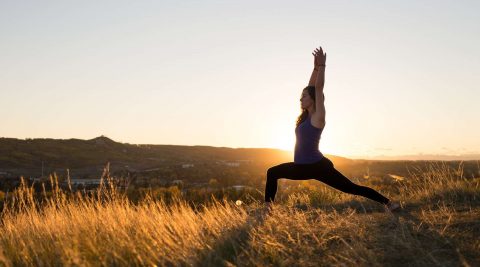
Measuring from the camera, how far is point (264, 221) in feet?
19.3

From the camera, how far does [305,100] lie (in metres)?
6.54

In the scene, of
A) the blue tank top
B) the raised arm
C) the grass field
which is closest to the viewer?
the grass field

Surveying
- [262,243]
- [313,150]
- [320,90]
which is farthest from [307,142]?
[262,243]

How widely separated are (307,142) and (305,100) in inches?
21.4

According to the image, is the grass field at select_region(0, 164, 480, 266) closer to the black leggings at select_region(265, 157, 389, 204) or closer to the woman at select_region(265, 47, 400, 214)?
the black leggings at select_region(265, 157, 389, 204)

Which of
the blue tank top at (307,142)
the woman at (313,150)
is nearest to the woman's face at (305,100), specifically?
the woman at (313,150)

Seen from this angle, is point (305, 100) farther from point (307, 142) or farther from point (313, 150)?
point (313, 150)

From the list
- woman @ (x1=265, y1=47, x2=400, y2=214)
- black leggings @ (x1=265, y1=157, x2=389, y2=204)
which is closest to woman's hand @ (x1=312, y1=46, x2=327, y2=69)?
woman @ (x1=265, y1=47, x2=400, y2=214)

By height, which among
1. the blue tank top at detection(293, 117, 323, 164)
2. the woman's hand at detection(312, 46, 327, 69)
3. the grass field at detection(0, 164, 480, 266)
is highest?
the woman's hand at detection(312, 46, 327, 69)

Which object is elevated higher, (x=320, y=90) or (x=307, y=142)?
(x=320, y=90)

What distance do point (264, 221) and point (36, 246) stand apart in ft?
8.15

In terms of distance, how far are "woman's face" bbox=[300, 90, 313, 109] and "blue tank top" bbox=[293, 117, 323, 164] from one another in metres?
0.18

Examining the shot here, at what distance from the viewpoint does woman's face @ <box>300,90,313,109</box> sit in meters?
6.52

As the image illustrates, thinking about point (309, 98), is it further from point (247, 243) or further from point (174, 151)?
point (174, 151)
